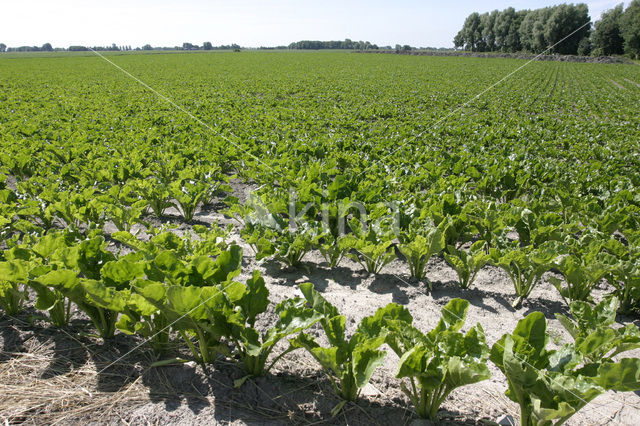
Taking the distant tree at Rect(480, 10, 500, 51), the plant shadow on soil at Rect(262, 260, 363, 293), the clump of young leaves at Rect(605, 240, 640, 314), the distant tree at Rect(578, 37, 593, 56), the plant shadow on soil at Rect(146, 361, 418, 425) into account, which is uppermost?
the distant tree at Rect(480, 10, 500, 51)

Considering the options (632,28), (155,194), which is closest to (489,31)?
(632,28)

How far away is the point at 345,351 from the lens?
218cm

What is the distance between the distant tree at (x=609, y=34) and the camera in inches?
2192

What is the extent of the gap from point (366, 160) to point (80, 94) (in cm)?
1575

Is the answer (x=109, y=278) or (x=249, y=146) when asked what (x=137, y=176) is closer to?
(x=249, y=146)

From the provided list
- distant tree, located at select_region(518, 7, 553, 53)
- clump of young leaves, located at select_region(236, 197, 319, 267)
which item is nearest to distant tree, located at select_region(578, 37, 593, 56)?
distant tree, located at select_region(518, 7, 553, 53)

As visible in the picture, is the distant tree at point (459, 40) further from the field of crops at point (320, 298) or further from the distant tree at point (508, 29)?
the field of crops at point (320, 298)

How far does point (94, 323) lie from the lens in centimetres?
266

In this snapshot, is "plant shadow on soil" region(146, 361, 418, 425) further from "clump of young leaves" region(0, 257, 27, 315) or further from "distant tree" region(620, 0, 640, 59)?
"distant tree" region(620, 0, 640, 59)

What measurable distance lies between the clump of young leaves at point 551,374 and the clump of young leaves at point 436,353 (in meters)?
0.12

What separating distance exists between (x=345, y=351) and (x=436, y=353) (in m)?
0.49

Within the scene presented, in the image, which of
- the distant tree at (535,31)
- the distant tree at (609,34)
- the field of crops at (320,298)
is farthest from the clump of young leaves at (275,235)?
the distant tree at (609,34)

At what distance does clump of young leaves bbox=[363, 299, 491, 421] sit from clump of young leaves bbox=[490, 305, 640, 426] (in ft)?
0.39

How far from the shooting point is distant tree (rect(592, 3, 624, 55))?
2192 inches
